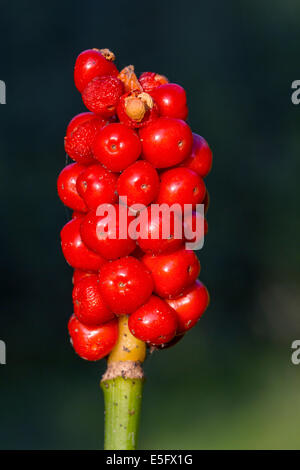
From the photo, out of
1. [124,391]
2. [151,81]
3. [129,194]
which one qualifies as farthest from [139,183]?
[124,391]

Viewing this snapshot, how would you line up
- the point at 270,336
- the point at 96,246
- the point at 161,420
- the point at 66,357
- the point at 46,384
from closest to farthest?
the point at 96,246
the point at 161,420
the point at 46,384
the point at 66,357
the point at 270,336

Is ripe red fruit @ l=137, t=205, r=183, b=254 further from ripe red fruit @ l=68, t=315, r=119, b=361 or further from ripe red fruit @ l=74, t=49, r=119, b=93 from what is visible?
ripe red fruit @ l=74, t=49, r=119, b=93

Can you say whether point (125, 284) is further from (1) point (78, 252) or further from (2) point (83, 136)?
(2) point (83, 136)

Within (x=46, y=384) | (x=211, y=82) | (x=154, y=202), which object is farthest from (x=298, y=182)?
(x=154, y=202)

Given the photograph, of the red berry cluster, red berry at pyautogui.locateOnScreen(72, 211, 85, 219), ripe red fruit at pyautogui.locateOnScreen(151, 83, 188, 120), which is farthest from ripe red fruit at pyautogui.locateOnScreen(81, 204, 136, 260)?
ripe red fruit at pyautogui.locateOnScreen(151, 83, 188, 120)

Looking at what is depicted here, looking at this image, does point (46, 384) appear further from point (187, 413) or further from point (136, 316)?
point (136, 316)

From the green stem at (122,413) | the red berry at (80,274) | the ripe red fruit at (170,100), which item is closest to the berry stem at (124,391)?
the green stem at (122,413)
